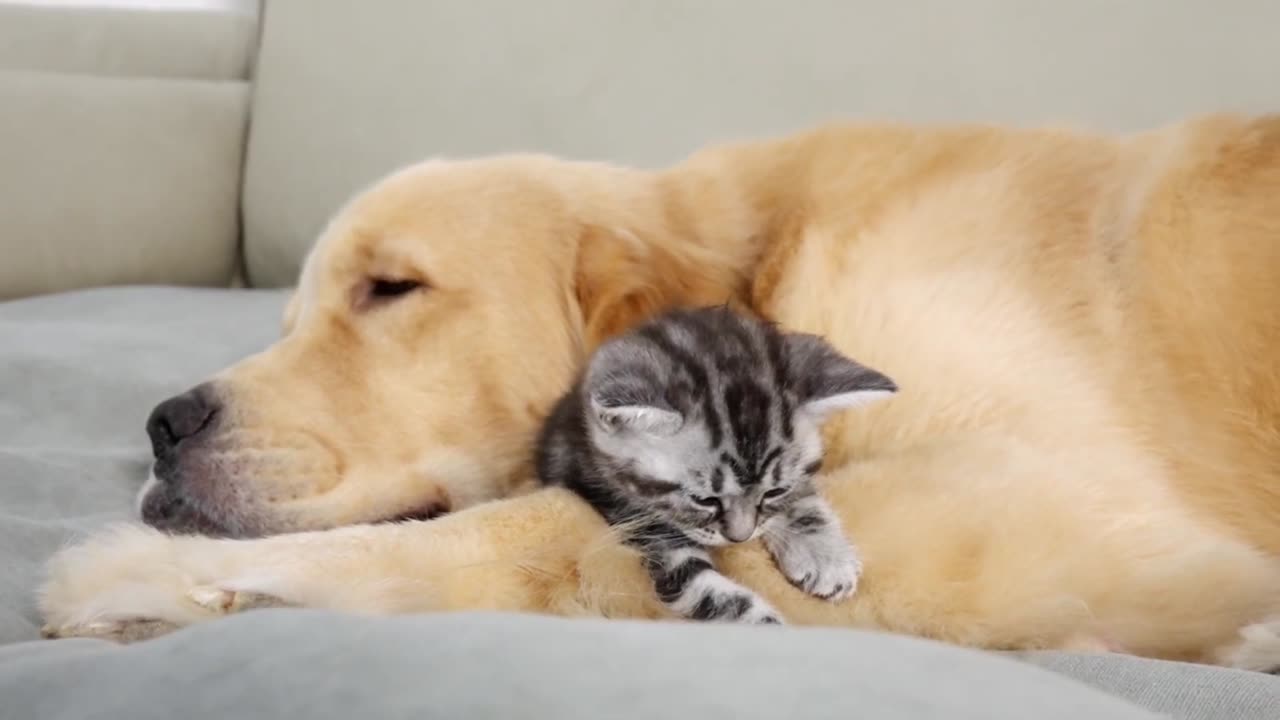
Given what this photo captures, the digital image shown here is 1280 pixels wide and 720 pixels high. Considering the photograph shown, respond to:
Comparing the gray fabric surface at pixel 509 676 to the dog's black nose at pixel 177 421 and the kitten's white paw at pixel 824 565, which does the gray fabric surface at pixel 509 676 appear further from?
the dog's black nose at pixel 177 421

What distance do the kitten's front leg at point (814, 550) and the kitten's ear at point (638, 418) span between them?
14 centimetres

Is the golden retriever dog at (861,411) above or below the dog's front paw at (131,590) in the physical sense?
above

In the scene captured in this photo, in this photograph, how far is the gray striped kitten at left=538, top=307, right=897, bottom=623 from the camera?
1043mm

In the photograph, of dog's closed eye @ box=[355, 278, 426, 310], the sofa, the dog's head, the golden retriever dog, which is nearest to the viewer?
the golden retriever dog

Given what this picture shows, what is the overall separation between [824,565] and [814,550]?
0.06 ft

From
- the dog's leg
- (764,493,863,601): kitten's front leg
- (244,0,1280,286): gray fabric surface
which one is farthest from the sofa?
(764,493,863,601): kitten's front leg

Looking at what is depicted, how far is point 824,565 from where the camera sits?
3.35ft

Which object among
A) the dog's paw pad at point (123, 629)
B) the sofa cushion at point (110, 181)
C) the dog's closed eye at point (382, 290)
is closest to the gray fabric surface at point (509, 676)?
the dog's paw pad at point (123, 629)

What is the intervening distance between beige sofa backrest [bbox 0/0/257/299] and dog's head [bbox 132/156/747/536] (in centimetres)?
139

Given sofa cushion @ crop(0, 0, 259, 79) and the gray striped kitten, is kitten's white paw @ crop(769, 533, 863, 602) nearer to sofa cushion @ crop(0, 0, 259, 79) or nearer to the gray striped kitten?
the gray striped kitten

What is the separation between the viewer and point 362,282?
4.54ft

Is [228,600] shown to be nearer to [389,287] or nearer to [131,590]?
[131,590]

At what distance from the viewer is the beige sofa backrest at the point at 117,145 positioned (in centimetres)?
254

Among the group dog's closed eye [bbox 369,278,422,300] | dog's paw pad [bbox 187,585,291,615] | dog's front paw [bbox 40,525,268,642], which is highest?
dog's closed eye [bbox 369,278,422,300]
